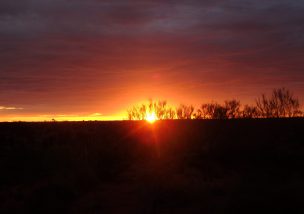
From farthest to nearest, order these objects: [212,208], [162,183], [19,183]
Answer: [19,183]
[162,183]
[212,208]

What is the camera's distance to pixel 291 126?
132 ft

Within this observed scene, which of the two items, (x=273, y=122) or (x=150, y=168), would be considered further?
(x=273, y=122)

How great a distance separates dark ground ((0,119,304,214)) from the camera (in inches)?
797

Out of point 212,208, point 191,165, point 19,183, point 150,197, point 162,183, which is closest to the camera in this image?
point 212,208

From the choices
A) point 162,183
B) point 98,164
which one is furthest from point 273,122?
point 162,183

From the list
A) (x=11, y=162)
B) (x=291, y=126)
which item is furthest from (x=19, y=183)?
(x=291, y=126)

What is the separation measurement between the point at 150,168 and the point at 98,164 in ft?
11.4

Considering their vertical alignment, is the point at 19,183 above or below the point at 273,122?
below

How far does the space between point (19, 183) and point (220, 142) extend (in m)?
14.5

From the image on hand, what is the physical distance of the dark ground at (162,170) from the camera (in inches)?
797

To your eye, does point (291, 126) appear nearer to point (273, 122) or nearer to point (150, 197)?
point (273, 122)

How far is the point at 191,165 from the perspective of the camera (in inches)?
1175

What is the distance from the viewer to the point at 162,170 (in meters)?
27.7

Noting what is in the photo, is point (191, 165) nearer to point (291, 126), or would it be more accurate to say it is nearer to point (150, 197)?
point (150, 197)
